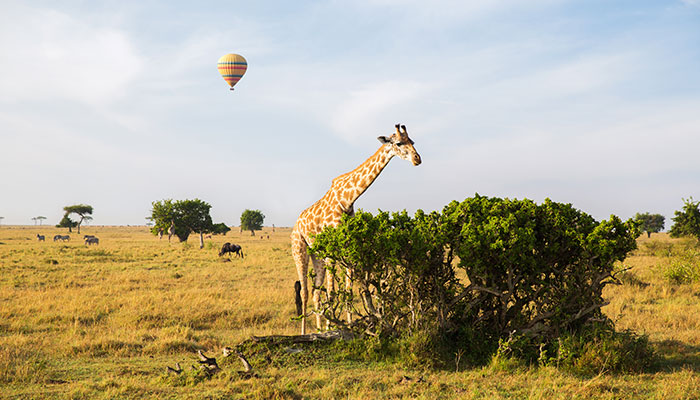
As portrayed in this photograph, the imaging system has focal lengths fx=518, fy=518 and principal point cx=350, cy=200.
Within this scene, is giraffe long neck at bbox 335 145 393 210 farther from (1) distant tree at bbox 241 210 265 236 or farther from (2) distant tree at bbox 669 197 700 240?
(1) distant tree at bbox 241 210 265 236

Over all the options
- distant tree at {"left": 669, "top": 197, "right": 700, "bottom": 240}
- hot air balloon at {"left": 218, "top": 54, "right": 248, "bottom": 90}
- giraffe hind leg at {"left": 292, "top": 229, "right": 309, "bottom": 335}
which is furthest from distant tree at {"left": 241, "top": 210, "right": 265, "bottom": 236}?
giraffe hind leg at {"left": 292, "top": 229, "right": 309, "bottom": 335}

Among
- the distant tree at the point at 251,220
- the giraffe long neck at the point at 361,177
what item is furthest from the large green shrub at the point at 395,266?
the distant tree at the point at 251,220

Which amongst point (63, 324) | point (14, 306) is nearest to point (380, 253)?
point (63, 324)

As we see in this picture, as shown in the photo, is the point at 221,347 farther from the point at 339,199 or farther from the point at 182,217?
the point at 182,217

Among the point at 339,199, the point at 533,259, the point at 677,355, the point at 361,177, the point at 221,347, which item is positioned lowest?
the point at 221,347

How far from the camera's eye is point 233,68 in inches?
1703

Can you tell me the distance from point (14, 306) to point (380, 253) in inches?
540

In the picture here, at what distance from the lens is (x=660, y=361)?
1004 cm

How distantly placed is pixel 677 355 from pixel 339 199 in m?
7.61

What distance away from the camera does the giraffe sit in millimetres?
10297

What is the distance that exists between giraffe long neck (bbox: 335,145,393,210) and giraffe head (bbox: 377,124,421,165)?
22 centimetres

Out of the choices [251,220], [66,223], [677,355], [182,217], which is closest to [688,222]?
[677,355]

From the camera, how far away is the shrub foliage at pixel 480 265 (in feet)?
30.4

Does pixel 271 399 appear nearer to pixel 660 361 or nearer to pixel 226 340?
pixel 226 340
